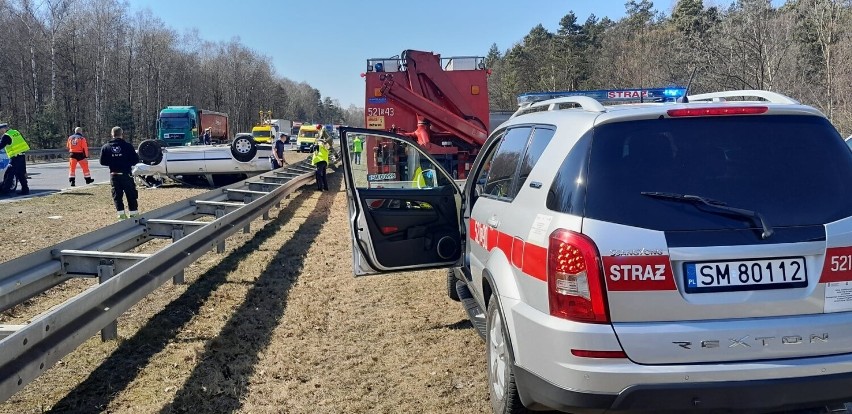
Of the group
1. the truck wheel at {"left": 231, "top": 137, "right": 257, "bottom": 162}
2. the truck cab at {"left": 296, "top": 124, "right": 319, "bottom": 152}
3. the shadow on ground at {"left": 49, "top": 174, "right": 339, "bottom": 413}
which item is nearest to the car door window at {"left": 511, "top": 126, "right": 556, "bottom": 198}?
the shadow on ground at {"left": 49, "top": 174, "right": 339, "bottom": 413}

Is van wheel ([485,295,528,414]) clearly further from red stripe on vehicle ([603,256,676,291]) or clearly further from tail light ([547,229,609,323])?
red stripe on vehicle ([603,256,676,291])

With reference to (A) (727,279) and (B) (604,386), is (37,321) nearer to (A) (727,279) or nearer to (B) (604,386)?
(B) (604,386)

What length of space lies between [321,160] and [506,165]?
42.5 feet

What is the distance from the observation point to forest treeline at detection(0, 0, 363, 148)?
161 feet

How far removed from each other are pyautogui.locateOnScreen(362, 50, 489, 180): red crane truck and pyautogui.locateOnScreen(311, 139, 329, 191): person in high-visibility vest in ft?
8.23

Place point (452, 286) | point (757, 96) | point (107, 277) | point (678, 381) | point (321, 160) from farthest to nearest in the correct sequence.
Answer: point (321, 160) < point (452, 286) < point (107, 277) < point (757, 96) < point (678, 381)

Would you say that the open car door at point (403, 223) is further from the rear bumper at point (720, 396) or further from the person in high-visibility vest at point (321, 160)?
the person in high-visibility vest at point (321, 160)

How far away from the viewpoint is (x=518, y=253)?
3092 millimetres

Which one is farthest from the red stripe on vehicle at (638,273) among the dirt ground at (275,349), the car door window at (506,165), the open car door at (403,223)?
the open car door at (403,223)

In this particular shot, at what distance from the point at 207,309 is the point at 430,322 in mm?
2114

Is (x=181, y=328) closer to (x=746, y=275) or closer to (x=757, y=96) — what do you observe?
(x=746, y=275)

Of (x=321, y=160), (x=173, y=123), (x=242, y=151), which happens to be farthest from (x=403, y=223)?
(x=173, y=123)

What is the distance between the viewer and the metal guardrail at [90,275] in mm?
3053

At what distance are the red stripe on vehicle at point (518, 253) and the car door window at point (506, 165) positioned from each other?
1.44 feet
